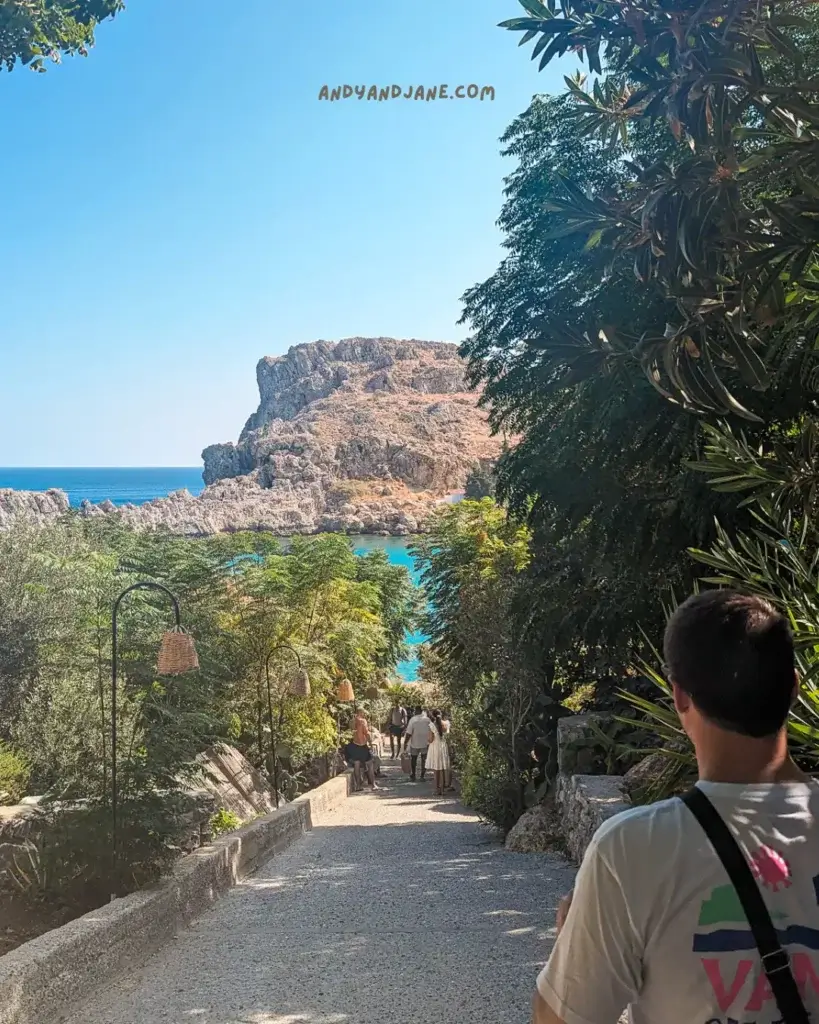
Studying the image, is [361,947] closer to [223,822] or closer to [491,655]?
[223,822]

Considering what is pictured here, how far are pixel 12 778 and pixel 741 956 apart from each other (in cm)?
912

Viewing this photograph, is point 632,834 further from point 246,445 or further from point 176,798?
point 246,445

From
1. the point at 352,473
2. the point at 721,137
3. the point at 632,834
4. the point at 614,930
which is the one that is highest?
the point at 352,473

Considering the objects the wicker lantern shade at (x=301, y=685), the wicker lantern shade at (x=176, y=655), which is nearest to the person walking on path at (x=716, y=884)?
the wicker lantern shade at (x=176, y=655)

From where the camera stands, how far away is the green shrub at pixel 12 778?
29.2ft

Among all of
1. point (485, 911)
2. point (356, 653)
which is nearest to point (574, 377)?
point (485, 911)

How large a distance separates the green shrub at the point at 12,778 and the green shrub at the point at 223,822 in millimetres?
1859

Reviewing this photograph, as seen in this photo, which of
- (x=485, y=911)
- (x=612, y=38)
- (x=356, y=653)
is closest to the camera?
(x=612, y=38)

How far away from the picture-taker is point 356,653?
1952 cm

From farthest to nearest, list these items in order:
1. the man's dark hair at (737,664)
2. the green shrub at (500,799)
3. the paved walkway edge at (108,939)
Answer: the green shrub at (500,799), the paved walkway edge at (108,939), the man's dark hair at (737,664)

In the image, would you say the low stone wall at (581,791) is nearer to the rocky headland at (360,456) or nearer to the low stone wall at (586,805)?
the low stone wall at (586,805)

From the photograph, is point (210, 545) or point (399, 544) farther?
point (399, 544)

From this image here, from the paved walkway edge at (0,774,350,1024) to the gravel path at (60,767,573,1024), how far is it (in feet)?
0.31

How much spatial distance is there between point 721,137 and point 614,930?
6.26 ft
